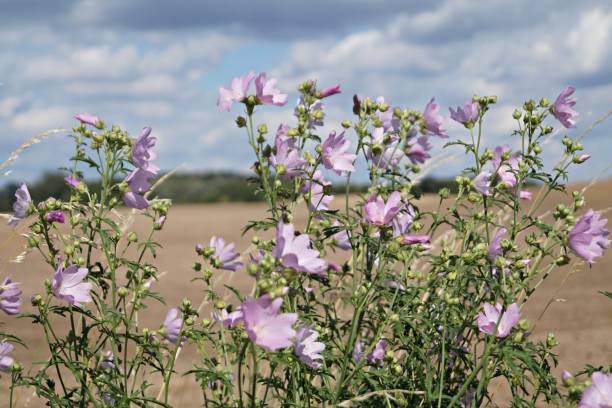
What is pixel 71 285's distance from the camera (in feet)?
8.21

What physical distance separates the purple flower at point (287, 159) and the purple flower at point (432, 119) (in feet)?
2.38

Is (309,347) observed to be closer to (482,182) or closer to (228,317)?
(228,317)

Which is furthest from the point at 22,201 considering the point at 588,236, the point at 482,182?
the point at 588,236

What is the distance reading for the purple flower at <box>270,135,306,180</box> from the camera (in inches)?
103

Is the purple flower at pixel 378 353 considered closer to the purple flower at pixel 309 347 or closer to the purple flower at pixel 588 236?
the purple flower at pixel 309 347

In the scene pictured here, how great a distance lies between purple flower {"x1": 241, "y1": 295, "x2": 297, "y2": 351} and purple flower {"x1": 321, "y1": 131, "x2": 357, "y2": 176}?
0.86 metres

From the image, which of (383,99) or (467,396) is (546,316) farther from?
(383,99)

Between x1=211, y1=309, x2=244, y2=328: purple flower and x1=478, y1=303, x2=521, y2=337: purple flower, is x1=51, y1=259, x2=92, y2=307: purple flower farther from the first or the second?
x1=478, y1=303, x2=521, y2=337: purple flower

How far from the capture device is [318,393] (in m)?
2.46

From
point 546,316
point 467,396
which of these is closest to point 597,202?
point 546,316

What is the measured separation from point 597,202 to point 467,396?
14290 millimetres

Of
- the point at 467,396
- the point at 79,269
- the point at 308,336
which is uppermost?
the point at 79,269

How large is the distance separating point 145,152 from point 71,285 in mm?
489

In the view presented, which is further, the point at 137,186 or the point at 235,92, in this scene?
the point at 137,186
